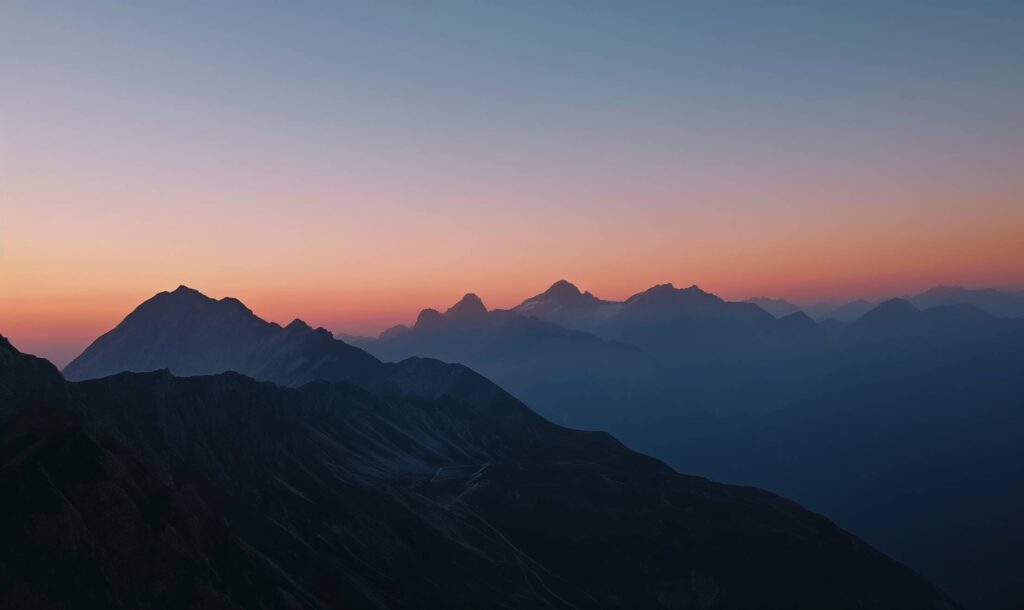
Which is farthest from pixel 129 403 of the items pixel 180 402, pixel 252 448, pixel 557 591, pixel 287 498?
pixel 557 591

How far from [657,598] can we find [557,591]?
32.7m

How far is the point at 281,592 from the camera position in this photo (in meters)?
110

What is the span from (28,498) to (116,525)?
432 inches

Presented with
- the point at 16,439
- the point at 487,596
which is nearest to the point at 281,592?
the point at 16,439

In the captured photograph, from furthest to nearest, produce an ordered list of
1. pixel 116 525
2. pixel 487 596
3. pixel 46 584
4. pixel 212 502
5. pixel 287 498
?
1. pixel 287 498
2. pixel 487 596
3. pixel 212 502
4. pixel 116 525
5. pixel 46 584

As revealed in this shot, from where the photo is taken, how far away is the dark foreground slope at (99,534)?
84.9 metres

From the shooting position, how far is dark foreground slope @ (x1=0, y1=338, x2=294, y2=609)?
279 ft

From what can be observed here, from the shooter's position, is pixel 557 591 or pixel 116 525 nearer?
pixel 116 525

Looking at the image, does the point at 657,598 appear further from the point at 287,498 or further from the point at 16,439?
the point at 16,439

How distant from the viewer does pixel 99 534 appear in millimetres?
92938

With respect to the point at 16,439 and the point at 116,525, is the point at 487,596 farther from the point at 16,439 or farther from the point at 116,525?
the point at 16,439

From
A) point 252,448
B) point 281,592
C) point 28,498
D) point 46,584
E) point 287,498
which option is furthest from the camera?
point 252,448

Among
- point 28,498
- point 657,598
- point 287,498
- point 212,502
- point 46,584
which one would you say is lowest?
point 657,598

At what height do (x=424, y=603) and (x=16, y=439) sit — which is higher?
(x=16, y=439)
